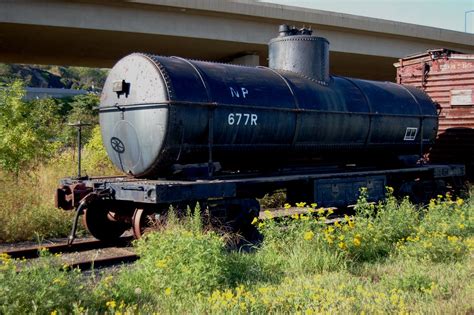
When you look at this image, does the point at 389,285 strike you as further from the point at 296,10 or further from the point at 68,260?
the point at 296,10

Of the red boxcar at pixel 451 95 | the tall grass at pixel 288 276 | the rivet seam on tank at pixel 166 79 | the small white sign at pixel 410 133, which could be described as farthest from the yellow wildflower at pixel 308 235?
the red boxcar at pixel 451 95

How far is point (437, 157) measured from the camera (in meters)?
16.2

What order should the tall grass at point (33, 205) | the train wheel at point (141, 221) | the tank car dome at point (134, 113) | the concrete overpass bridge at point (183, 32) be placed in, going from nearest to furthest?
1. the train wheel at point (141, 221)
2. the tank car dome at point (134, 113)
3. the tall grass at point (33, 205)
4. the concrete overpass bridge at point (183, 32)

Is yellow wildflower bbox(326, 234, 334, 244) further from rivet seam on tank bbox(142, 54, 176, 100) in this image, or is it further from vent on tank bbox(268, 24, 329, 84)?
vent on tank bbox(268, 24, 329, 84)

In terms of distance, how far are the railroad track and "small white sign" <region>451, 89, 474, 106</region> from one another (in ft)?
34.0

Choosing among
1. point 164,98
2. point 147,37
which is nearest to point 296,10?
point 147,37

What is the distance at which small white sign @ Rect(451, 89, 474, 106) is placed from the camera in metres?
15.3

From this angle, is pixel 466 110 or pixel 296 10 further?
pixel 296 10

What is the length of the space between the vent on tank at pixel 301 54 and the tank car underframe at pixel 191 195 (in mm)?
2167

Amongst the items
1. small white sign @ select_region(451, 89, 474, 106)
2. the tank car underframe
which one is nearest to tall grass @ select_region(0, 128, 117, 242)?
the tank car underframe

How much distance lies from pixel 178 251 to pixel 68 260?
9.63 feet

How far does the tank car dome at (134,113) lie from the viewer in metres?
8.88

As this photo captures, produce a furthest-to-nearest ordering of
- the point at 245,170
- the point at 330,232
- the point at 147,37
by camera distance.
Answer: the point at 147,37, the point at 245,170, the point at 330,232

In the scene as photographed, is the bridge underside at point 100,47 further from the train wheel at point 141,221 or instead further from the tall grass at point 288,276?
the tall grass at point 288,276
